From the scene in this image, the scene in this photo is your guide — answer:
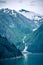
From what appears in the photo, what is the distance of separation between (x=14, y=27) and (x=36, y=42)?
1.80 m

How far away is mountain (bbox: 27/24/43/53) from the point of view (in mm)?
16500

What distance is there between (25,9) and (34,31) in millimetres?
1336

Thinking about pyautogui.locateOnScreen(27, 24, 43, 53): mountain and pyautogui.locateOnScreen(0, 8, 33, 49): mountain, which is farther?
pyautogui.locateOnScreen(27, 24, 43, 53): mountain

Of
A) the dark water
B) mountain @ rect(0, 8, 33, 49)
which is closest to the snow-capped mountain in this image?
mountain @ rect(0, 8, 33, 49)

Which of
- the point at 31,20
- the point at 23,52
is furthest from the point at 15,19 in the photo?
the point at 23,52

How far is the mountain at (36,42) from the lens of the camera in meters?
16.5

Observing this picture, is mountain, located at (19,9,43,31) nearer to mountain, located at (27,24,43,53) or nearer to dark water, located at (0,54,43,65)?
mountain, located at (27,24,43,53)

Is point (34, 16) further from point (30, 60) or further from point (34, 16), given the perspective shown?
point (30, 60)

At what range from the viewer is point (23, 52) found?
52.7 ft

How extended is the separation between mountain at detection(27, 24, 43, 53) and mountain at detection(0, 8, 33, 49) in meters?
0.66

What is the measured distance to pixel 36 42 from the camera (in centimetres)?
1738

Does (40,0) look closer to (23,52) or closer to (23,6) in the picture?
(23,6)

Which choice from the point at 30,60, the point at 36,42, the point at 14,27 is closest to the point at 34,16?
the point at 14,27

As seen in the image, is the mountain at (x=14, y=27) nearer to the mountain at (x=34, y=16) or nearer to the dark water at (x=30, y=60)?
the mountain at (x=34, y=16)
